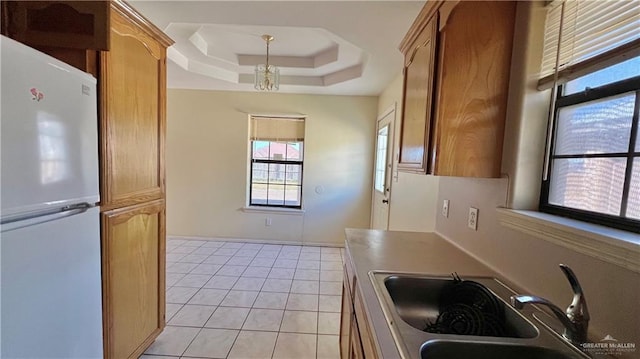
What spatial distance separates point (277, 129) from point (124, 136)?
2973 mm

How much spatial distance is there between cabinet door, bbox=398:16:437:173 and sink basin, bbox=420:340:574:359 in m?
0.81

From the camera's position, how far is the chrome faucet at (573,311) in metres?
0.78

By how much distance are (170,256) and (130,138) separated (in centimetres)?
272

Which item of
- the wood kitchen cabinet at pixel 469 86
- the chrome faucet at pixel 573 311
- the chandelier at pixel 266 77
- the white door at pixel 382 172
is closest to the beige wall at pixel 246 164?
the white door at pixel 382 172

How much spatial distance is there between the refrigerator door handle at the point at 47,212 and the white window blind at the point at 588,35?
2.04 metres

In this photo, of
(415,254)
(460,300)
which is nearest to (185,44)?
(415,254)

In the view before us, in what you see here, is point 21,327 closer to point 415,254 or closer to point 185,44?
point 415,254

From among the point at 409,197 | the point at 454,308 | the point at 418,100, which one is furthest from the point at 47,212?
the point at 409,197

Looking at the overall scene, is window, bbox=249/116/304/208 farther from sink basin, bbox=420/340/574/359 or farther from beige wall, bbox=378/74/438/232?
sink basin, bbox=420/340/574/359

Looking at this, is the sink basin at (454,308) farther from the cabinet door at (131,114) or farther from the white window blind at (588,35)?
the cabinet door at (131,114)

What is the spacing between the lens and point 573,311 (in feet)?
2.62

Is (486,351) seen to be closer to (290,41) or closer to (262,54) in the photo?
(290,41)

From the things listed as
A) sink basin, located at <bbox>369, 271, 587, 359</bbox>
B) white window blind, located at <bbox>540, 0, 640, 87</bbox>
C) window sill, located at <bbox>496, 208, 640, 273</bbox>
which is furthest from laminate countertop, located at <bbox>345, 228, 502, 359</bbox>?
white window blind, located at <bbox>540, 0, 640, 87</bbox>

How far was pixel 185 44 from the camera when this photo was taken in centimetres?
302
